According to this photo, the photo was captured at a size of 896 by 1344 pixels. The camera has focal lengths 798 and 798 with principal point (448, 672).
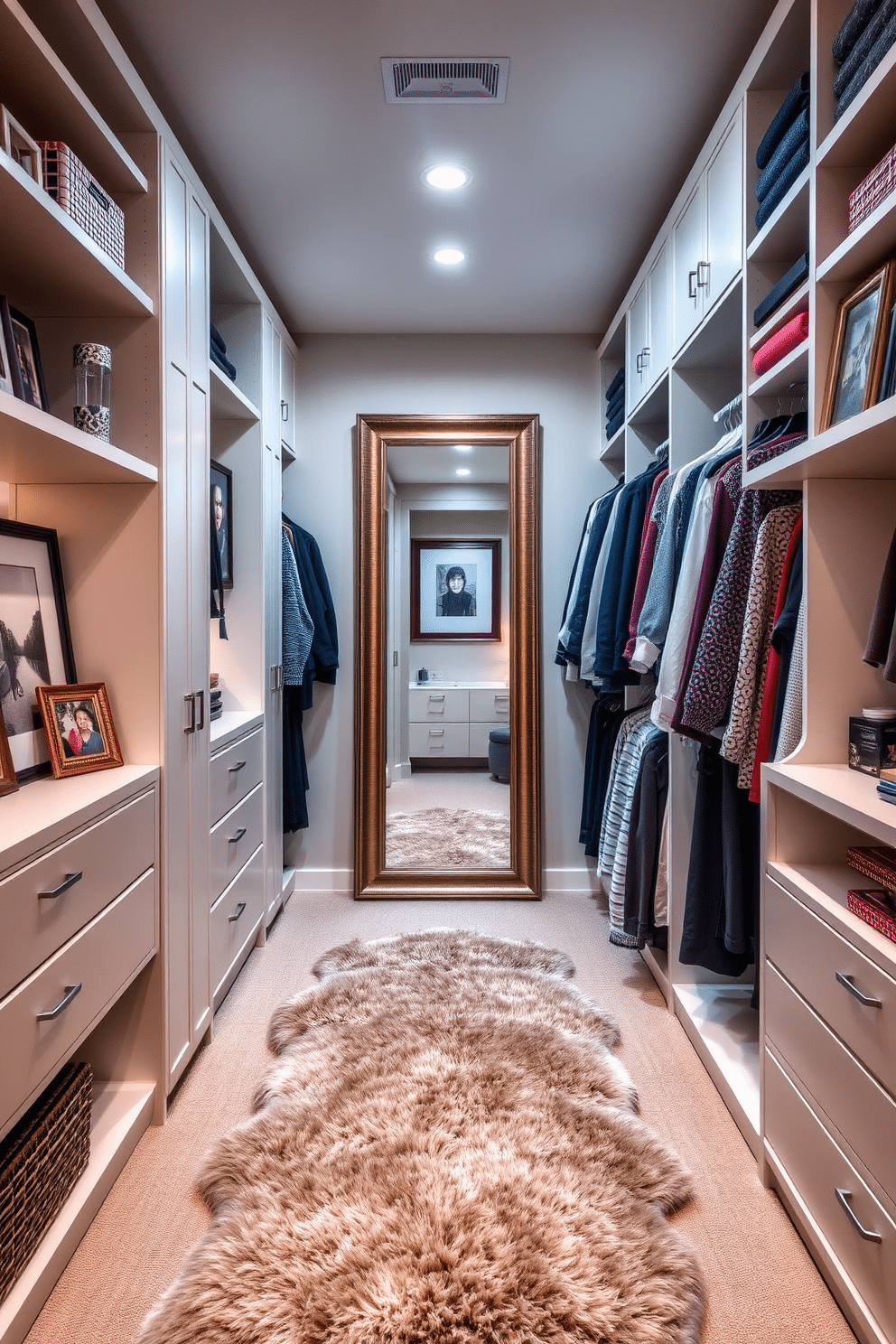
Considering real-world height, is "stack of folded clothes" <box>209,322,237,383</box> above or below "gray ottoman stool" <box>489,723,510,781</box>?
above

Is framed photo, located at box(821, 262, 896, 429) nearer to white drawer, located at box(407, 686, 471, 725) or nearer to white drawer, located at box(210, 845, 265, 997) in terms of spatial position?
white drawer, located at box(210, 845, 265, 997)

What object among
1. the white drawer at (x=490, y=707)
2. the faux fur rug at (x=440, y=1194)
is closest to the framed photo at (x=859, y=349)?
the faux fur rug at (x=440, y=1194)

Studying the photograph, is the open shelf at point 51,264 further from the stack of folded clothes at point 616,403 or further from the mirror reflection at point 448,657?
the stack of folded clothes at point 616,403

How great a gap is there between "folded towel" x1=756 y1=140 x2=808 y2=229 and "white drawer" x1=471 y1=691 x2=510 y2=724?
2.20 m

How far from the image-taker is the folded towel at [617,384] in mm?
3266

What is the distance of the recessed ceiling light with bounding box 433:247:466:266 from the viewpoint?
9.31 feet

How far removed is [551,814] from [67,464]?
2.63 meters

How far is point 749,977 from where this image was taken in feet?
8.21

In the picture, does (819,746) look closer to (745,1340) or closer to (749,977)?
(745,1340)

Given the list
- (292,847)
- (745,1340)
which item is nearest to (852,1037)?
(745,1340)

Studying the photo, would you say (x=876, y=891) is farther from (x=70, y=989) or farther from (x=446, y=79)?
(x=446, y=79)

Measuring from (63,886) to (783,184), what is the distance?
1.99m

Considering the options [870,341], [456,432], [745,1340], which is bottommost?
[745,1340]

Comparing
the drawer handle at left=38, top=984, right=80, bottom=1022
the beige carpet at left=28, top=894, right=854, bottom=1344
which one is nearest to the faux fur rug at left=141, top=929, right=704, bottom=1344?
the beige carpet at left=28, top=894, right=854, bottom=1344
